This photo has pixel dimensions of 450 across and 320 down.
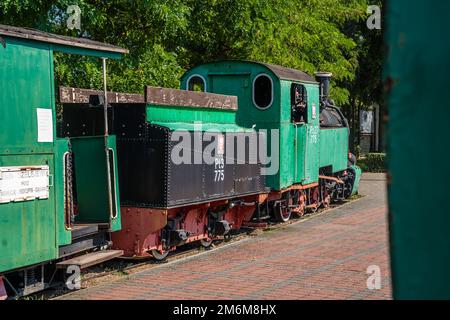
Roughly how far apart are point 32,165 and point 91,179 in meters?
1.57

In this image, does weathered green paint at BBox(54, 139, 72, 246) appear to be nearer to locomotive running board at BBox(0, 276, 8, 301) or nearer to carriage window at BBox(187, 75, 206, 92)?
locomotive running board at BBox(0, 276, 8, 301)

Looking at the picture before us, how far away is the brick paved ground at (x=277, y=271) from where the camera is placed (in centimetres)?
722

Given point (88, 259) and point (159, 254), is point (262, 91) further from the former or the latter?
point (88, 259)

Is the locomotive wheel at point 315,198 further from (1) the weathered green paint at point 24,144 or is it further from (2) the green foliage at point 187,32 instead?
(1) the weathered green paint at point 24,144

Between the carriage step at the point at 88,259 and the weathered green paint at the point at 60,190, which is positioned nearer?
the weathered green paint at the point at 60,190

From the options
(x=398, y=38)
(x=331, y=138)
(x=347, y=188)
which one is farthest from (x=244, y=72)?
(x=398, y=38)

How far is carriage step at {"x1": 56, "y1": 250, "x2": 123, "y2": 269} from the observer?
262 inches

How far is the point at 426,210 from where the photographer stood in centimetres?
103

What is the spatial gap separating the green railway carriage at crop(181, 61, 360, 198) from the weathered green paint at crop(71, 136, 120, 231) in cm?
558

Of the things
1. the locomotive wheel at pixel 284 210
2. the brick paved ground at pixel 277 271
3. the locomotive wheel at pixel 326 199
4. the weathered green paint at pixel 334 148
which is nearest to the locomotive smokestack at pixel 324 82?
the weathered green paint at pixel 334 148

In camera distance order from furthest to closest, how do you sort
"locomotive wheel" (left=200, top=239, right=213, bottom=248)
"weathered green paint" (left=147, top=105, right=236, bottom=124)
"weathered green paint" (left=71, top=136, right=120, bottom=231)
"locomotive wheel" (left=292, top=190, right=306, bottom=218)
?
"locomotive wheel" (left=292, top=190, right=306, bottom=218), "locomotive wheel" (left=200, top=239, right=213, bottom=248), "weathered green paint" (left=147, top=105, right=236, bottom=124), "weathered green paint" (left=71, top=136, right=120, bottom=231)

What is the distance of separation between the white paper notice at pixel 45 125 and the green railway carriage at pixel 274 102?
22.1ft

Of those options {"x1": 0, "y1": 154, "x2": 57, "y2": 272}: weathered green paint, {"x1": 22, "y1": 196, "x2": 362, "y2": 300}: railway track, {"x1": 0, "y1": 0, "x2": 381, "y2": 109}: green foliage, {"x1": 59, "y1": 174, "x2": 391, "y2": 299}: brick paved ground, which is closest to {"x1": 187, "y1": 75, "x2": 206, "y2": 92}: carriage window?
{"x1": 0, "y1": 0, "x2": 381, "y2": 109}: green foliage

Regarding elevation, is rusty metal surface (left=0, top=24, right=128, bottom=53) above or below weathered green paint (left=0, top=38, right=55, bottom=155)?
above
